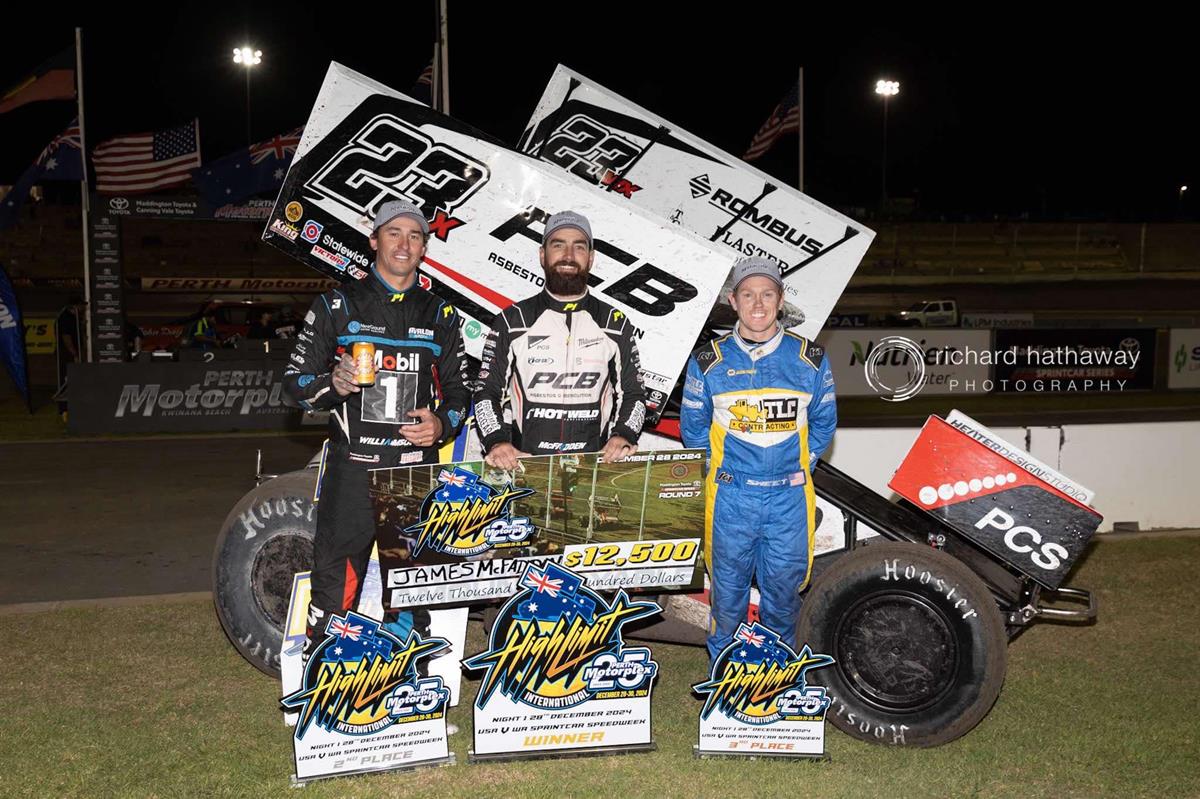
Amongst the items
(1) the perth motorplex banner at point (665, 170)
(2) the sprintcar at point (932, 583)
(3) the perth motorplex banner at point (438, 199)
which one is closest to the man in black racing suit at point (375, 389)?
(3) the perth motorplex banner at point (438, 199)

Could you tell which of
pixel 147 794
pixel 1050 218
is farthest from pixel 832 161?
pixel 147 794

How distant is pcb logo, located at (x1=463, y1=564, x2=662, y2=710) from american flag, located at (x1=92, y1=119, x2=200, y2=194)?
50.9 feet

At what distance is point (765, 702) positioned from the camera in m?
4.12

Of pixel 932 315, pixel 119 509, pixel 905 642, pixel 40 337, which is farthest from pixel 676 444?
pixel 932 315

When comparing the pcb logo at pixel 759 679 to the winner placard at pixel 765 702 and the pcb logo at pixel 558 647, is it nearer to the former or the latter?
the winner placard at pixel 765 702

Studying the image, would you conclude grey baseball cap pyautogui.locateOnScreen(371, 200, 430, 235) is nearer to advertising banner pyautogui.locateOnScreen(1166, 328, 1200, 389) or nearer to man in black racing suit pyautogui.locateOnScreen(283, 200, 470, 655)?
man in black racing suit pyautogui.locateOnScreen(283, 200, 470, 655)

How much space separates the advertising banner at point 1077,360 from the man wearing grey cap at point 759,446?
51.0 feet

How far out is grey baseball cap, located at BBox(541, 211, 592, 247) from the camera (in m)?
4.21

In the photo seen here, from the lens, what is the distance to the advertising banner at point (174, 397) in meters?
14.4

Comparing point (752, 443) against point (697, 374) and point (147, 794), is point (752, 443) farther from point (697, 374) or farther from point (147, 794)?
point (147, 794)

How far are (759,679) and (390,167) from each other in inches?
115

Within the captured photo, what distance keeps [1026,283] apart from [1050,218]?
18.4 metres

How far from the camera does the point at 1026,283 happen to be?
1752 inches

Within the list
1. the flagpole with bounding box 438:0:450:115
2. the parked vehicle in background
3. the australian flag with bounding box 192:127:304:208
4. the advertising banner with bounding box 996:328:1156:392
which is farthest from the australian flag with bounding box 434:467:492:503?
the parked vehicle in background
